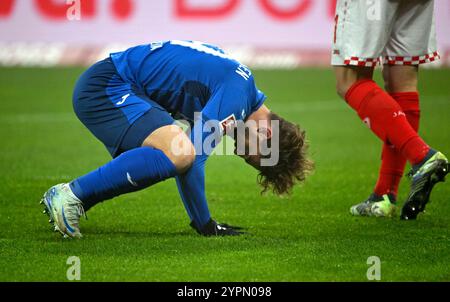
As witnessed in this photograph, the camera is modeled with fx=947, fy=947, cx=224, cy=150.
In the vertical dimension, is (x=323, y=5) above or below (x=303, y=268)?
below

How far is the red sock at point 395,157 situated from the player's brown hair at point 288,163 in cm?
80

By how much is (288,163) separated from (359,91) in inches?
26.9

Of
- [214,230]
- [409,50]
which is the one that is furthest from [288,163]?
[409,50]

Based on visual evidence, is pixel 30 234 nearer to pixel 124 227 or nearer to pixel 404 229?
pixel 124 227

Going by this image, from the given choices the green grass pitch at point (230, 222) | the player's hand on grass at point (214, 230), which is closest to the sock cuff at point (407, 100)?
the green grass pitch at point (230, 222)

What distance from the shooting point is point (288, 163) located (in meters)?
4.85

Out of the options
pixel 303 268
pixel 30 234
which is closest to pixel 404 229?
pixel 303 268

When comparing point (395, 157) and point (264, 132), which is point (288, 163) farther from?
point (395, 157)

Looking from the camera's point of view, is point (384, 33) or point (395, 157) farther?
point (395, 157)

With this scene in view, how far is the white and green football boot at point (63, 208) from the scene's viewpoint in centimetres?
451

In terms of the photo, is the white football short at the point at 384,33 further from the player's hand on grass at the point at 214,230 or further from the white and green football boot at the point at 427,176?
the player's hand on grass at the point at 214,230

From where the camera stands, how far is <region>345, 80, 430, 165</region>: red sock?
496 centimetres

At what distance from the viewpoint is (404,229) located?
505 centimetres
